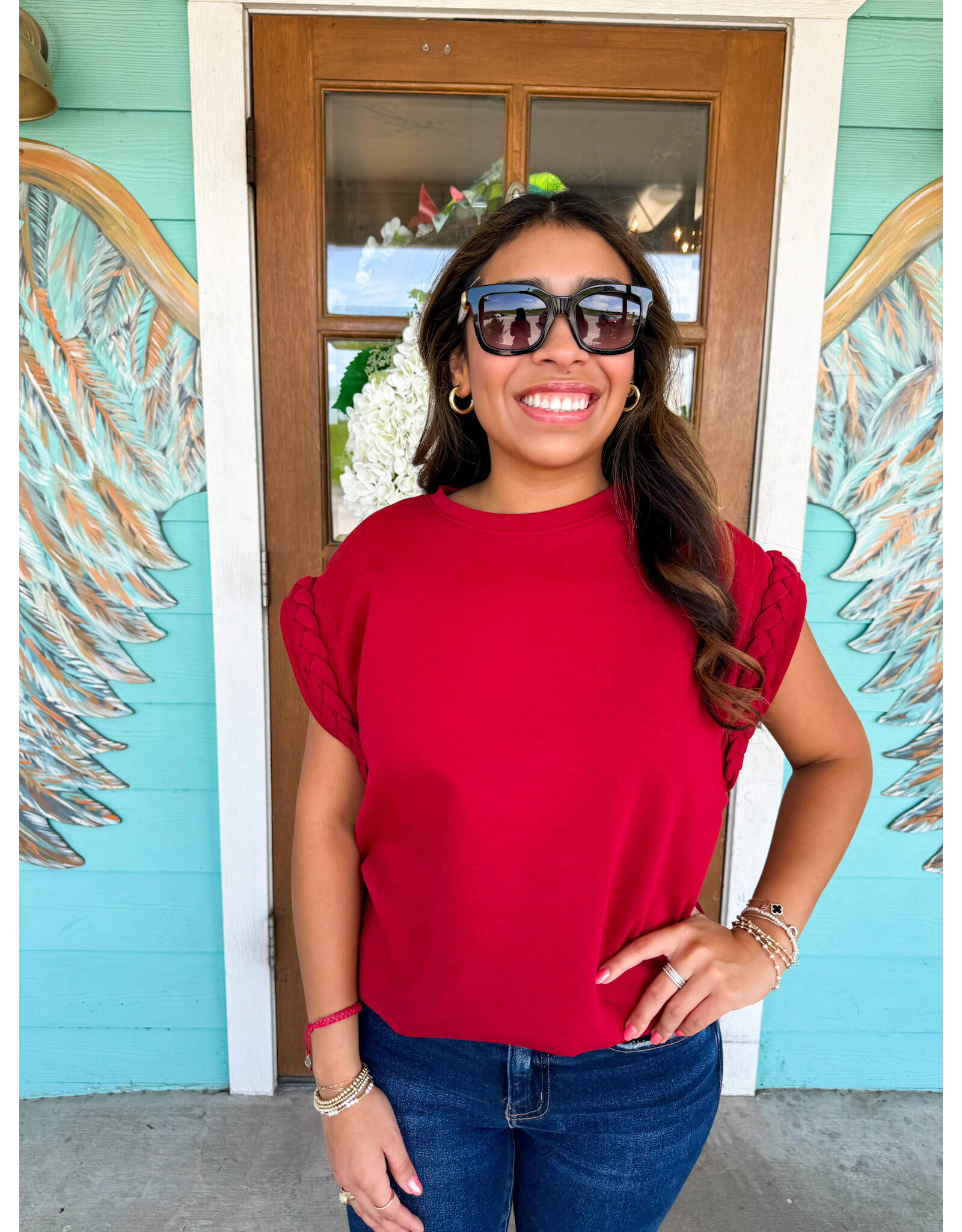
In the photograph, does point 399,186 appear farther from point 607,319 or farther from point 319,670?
point 319,670

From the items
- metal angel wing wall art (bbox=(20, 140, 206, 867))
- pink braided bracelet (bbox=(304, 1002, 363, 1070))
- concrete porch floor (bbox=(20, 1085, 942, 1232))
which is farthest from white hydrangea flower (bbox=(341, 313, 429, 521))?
concrete porch floor (bbox=(20, 1085, 942, 1232))

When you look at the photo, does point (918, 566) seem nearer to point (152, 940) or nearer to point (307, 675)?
point (307, 675)

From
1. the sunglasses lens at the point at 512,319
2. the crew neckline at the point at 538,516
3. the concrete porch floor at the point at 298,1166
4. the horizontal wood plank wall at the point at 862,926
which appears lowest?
the concrete porch floor at the point at 298,1166

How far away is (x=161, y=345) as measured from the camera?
1731mm

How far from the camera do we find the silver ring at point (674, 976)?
35.3 inches

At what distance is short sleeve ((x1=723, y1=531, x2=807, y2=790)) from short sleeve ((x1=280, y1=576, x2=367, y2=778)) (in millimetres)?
485

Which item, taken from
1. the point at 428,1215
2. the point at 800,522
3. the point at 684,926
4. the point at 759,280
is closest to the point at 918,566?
the point at 800,522

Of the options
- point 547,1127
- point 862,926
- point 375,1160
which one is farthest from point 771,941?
point 862,926

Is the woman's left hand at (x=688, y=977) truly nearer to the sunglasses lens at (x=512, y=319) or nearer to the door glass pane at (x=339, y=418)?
the sunglasses lens at (x=512, y=319)

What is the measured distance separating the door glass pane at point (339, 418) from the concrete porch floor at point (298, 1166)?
1.52 m

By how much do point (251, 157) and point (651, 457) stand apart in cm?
129

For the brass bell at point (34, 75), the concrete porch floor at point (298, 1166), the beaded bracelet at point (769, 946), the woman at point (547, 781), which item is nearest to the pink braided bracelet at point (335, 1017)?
the woman at point (547, 781)

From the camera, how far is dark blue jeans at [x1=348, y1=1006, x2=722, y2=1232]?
89 cm

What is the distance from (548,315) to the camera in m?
0.90
